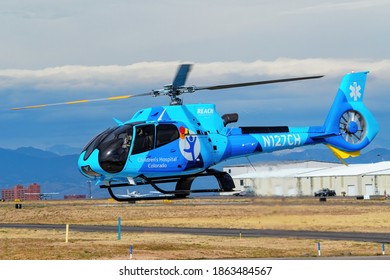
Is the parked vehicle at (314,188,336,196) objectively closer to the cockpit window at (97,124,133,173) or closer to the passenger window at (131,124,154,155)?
the passenger window at (131,124,154,155)

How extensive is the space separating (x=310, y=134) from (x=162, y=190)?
32.1ft

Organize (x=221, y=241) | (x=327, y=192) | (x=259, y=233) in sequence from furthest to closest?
1. (x=327, y=192)
2. (x=259, y=233)
3. (x=221, y=241)

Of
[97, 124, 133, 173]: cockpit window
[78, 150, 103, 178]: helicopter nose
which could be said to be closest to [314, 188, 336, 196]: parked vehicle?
[97, 124, 133, 173]: cockpit window

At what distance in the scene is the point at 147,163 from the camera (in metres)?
40.9

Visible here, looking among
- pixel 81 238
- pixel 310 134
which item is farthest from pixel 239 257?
pixel 81 238

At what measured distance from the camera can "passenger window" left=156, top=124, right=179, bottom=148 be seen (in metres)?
41.1

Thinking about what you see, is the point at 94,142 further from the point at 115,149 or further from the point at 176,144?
the point at 176,144

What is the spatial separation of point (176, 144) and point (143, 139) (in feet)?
5.53

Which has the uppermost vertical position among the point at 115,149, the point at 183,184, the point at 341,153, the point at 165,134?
the point at 341,153

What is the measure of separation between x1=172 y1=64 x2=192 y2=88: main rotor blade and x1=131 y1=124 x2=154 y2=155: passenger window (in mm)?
2525

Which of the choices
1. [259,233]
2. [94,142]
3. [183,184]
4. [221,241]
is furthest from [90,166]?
[259,233]

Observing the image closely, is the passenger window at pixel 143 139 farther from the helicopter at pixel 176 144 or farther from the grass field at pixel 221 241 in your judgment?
the grass field at pixel 221 241

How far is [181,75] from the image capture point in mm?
40594

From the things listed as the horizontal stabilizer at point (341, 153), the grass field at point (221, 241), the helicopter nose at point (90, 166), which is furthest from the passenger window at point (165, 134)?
the horizontal stabilizer at point (341, 153)
